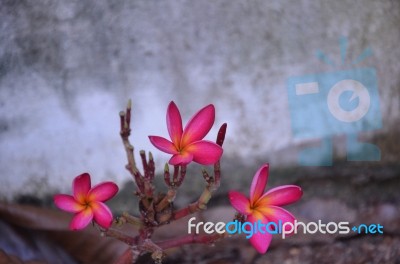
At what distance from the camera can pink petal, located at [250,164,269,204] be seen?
0.59 m

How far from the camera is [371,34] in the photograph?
1001 mm

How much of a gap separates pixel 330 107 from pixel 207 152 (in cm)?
46

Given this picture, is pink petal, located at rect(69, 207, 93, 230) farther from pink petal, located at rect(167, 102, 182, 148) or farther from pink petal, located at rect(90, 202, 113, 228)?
pink petal, located at rect(167, 102, 182, 148)

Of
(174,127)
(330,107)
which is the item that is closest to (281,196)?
(174,127)

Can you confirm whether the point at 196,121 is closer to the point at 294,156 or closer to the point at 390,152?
the point at 294,156

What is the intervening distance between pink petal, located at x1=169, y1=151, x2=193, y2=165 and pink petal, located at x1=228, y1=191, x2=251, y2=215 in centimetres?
6

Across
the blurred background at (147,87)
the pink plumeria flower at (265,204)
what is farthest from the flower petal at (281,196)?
the blurred background at (147,87)

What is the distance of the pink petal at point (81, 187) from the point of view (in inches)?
22.2

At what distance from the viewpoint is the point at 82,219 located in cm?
58

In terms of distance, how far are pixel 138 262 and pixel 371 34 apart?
22.4 inches

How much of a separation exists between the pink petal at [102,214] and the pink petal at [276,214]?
15cm

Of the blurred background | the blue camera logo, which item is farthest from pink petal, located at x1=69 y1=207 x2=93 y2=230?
the blue camera logo

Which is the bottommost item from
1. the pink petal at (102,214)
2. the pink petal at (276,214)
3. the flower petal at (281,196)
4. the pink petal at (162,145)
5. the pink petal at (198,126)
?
the pink petal at (276,214)

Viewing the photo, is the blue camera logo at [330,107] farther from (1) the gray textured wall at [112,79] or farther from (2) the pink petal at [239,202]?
(2) the pink petal at [239,202]
